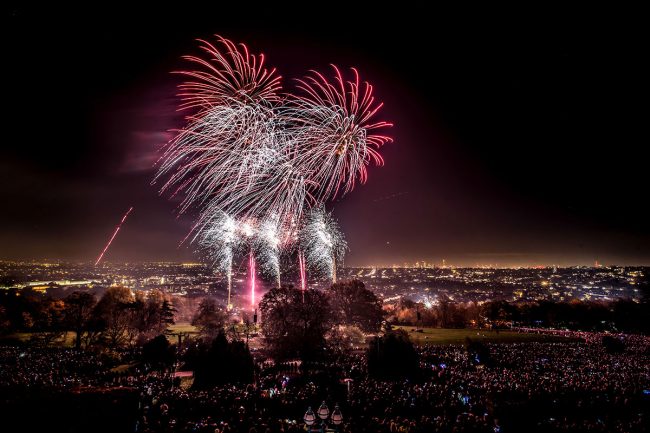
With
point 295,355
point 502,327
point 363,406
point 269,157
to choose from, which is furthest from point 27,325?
point 502,327

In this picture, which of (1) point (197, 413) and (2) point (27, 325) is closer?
(1) point (197, 413)

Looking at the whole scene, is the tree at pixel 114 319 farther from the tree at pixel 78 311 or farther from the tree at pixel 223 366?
the tree at pixel 223 366

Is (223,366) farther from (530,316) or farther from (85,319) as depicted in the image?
(530,316)

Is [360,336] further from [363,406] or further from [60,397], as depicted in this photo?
[60,397]

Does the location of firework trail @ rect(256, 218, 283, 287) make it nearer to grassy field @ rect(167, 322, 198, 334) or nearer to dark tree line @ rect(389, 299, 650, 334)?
grassy field @ rect(167, 322, 198, 334)

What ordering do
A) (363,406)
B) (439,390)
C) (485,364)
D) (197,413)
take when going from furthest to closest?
(485,364) < (439,390) < (363,406) < (197,413)

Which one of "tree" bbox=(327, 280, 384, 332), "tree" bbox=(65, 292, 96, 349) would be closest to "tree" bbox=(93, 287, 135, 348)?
"tree" bbox=(65, 292, 96, 349)

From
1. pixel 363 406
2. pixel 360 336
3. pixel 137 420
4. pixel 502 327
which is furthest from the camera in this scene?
pixel 502 327

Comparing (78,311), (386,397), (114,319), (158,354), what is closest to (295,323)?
(158,354)
